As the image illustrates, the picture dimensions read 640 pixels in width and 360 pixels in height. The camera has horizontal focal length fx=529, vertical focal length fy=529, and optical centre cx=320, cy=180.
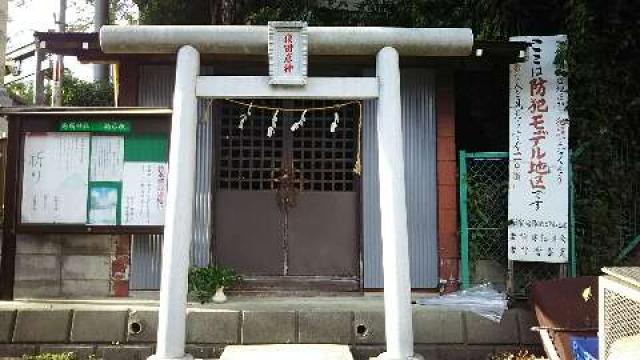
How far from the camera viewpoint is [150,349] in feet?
23.6

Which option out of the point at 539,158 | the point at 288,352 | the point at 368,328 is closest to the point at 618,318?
the point at 368,328

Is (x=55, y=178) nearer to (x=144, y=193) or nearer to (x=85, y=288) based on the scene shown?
(x=144, y=193)

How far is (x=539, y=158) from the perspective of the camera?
26.7 ft

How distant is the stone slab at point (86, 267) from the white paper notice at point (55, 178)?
68cm

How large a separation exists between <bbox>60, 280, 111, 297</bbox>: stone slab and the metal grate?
677 cm

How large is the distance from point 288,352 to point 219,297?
1726 mm

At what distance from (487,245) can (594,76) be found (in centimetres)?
317

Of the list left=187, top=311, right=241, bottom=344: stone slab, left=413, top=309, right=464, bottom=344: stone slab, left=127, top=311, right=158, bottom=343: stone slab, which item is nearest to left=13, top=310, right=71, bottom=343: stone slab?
left=127, top=311, right=158, bottom=343: stone slab

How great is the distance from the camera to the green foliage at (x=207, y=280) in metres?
7.75

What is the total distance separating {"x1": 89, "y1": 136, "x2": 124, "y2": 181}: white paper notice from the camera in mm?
7871

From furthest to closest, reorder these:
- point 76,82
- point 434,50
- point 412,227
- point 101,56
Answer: point 76,82, point 412,227, point 101,56, point 434,50

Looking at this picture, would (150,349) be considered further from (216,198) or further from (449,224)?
(449,224)

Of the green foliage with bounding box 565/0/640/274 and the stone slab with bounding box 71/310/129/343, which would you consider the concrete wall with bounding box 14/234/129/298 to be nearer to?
the stone slab with bounding box 71/310/129/343

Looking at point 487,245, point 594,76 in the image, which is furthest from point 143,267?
point 594,76
